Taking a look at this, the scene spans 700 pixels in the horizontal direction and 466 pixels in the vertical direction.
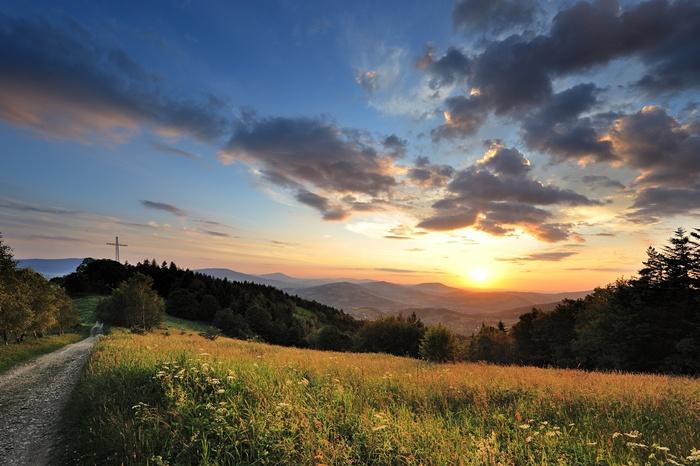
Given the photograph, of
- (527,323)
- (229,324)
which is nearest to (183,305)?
(229,324)

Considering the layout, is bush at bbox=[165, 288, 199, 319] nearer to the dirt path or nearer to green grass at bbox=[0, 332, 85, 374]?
green grass at bbox=[0, 332, 85, 374]

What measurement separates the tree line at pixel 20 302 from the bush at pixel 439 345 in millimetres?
42415

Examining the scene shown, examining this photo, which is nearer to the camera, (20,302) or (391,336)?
(20,302)

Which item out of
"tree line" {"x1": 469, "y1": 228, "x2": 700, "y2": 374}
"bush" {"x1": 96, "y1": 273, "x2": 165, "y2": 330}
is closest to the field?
"tree line" {"x1": 469, "y1": 228, "x2": 700, "y2": 374}

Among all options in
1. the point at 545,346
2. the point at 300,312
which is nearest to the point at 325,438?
the point at 545,346

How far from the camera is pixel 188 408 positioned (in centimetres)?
717

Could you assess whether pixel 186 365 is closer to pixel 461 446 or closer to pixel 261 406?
pixel 261 406

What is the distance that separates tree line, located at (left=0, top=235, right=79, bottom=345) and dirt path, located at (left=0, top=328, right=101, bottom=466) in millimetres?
12749

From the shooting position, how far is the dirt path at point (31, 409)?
8795 millimetres

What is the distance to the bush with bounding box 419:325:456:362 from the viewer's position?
43.6 metres

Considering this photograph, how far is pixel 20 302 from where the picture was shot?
108 feet

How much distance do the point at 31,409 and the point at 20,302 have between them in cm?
2859

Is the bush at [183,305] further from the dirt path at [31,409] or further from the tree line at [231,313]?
the dirt path at [31,409]

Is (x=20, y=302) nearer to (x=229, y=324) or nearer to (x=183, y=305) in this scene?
(x=229, y=324)
